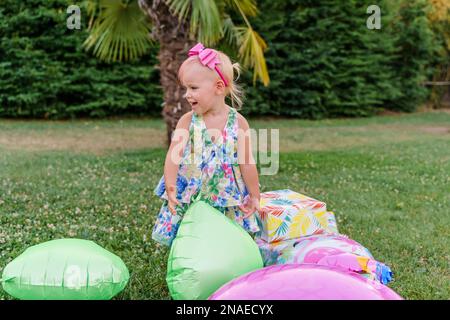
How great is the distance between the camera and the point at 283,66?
→ 1576 cm

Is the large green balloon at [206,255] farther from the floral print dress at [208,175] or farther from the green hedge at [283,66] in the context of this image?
the green hedge at [283,66]

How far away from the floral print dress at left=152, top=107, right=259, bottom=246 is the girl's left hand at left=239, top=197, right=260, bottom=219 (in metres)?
0.03

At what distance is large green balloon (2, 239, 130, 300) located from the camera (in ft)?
10.2

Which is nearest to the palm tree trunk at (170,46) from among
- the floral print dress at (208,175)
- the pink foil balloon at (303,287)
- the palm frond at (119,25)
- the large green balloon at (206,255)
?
the palm frond at (119,25)

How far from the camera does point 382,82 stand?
17047 millimetres

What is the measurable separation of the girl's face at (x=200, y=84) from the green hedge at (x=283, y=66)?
11129mm

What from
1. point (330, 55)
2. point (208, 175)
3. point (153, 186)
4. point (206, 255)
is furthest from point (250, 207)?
point (330, 55)

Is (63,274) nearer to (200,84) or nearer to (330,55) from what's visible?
(200,84)

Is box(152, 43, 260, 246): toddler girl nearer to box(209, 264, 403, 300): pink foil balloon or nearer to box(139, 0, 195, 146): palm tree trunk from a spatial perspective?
box(209, 264, 403, 300): pink foil balloon

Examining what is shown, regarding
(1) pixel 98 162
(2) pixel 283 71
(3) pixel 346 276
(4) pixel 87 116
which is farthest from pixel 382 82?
(3) pixel 346 276

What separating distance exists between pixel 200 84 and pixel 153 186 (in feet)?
12.3

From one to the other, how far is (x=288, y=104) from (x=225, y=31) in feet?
22.6

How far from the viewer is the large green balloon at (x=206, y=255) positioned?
9.93 feet

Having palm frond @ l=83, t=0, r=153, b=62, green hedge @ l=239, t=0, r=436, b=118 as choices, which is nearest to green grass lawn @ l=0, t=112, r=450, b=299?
palm frond @ l=83, t=0, r=153, b=62
